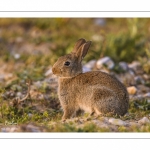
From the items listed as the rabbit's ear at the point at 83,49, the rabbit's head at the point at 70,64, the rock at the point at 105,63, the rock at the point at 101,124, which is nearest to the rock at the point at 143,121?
the rock at the point at 101,124

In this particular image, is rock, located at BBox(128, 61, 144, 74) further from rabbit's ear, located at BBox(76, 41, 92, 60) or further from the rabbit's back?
the rabbit's back

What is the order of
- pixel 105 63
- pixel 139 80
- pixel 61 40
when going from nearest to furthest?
pixel 139 80, pixel 105 63, pixel 61 40

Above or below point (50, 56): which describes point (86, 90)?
below

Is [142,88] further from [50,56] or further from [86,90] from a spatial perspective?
[50,56]

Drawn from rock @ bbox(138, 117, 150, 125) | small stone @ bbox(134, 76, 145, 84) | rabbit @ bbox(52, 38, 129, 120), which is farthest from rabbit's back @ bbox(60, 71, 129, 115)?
small stone @ bbox(134, 76, 145, 84)

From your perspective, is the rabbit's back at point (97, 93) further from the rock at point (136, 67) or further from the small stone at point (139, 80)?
the rock at point (136, 67)

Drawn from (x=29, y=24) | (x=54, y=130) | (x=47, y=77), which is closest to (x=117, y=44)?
(x=47, y=77)

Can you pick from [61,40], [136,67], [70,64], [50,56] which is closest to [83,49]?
[70,64]

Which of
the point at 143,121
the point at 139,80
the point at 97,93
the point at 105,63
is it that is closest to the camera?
the point at 143,121

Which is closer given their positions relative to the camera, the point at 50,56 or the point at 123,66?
the point at 123,66
